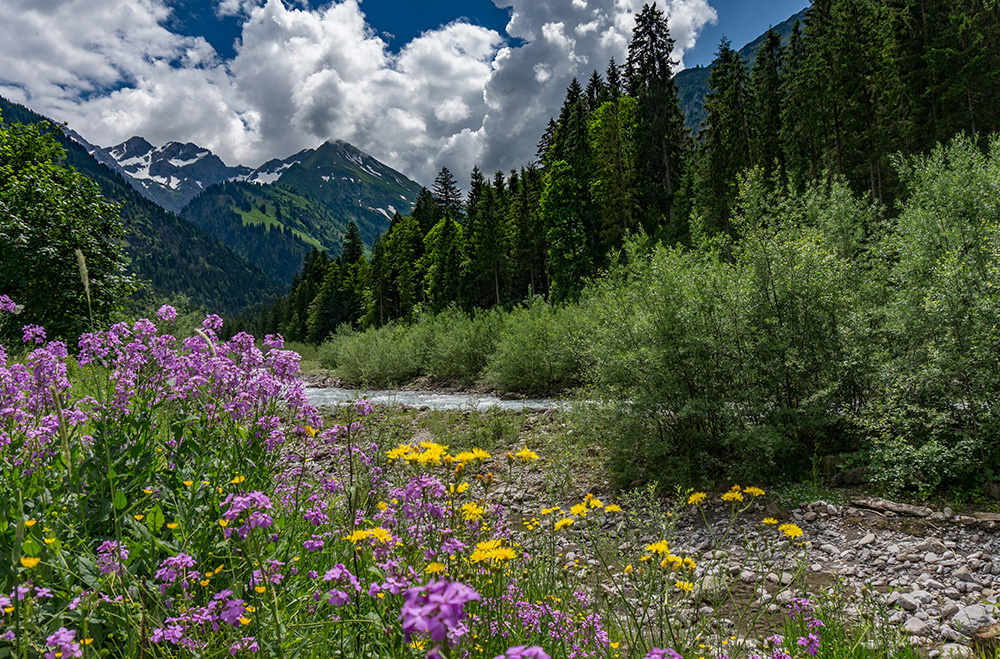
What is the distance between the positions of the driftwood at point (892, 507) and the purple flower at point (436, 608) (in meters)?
6.54

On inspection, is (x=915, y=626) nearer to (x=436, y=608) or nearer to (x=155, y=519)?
(x=436, y=608)

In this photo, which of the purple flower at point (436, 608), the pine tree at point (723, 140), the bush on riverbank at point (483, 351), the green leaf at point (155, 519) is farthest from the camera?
the pine tree at point (723, 140)

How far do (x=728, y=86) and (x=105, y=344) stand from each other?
35.1 m

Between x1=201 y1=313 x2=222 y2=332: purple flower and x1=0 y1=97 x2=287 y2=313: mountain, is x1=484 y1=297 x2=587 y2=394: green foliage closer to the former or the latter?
x1=201 y1=313 x2=222 y2=332: purple flower

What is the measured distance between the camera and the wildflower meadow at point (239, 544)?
1627 millimetres

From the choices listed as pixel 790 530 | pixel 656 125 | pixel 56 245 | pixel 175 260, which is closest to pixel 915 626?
pixel 790 530

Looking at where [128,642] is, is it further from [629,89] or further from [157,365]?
[629,89]

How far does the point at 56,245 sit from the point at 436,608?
12.7m

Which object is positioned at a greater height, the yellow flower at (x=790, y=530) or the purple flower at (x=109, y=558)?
the purple flower at (x=109, y=558)

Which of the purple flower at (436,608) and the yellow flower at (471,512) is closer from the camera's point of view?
the purple flower at (436,608)

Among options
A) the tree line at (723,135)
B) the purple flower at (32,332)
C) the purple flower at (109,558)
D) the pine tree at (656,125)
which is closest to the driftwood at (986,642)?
the purple flower at (109,558)

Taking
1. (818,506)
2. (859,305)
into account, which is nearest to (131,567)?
(818,506)

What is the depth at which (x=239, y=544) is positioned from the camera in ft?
5.91

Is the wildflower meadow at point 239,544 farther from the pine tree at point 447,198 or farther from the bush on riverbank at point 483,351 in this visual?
the pine tree at point 447,198
